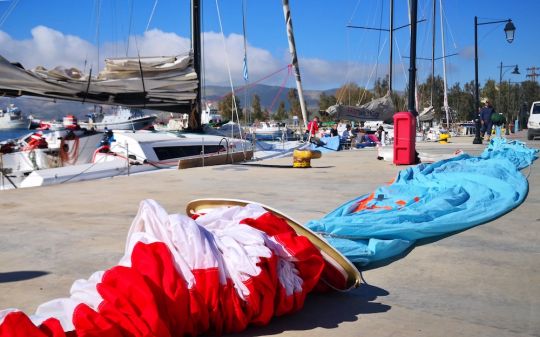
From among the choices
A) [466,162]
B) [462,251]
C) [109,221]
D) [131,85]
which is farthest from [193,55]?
[462,251]

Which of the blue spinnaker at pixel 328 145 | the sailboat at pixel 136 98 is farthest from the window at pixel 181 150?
the blue spinnaker at pixel 328 145

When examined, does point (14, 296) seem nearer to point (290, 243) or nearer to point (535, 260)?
Answer: point (290, 243)

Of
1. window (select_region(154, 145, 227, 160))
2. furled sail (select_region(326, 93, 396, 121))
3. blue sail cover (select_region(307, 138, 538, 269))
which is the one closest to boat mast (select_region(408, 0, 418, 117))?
blue sail cover (select_region(307, 138, 538, 269))

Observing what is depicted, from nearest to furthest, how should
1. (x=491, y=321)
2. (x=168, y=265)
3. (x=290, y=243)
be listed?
(x=168, y=265), (x=491, y=321), (x=290, y=243)

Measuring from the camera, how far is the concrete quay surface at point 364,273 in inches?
124

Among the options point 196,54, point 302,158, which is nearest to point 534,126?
point 302,158

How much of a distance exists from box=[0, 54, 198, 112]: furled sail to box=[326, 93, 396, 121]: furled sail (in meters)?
10.7

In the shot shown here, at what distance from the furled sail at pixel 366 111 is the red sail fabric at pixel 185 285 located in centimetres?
2222

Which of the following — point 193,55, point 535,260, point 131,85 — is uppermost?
point 193,55

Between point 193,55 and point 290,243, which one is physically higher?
point 193,55

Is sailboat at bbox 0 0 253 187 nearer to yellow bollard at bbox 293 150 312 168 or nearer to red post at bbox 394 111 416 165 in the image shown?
yellow bollard at bbox 293 150 312 168

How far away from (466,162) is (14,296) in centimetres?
885

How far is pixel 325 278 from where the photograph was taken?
12.0 ft

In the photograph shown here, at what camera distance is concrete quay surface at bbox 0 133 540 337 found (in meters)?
3.16
